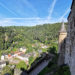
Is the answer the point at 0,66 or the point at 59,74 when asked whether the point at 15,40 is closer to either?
the point at 0,66

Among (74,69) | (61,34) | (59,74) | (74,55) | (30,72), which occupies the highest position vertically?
(61,34)

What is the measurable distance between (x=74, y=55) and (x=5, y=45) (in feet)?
216

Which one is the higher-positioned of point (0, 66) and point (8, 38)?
point (8, 38)

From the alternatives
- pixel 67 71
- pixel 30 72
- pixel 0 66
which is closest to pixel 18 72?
pixel 30 72

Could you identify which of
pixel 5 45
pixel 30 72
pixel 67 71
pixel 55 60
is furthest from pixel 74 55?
pixel 5 45

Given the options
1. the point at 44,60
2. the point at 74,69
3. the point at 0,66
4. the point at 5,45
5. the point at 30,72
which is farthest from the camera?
the point at 5,45

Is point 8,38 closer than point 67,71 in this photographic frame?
No

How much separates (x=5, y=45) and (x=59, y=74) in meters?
63.9

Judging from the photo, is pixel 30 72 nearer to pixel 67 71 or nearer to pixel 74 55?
pixel 67 71

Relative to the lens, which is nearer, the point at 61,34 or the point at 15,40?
the point at 61,34

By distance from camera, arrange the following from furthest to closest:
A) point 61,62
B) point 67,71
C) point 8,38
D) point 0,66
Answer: point 8,38 < point 0,66 < point 61,62 < point 67,71

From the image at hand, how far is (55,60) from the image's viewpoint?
12250mm

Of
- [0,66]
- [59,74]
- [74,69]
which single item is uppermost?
[74,69]

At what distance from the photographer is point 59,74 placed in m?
7.82
